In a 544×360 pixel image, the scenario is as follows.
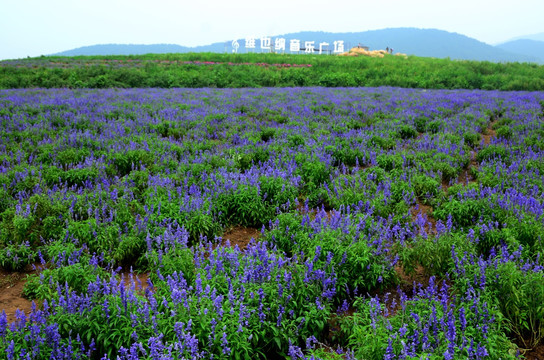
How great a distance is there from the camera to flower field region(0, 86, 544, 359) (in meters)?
3.02

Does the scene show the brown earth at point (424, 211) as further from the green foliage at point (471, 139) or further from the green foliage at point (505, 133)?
the green foliage at point (505, 133)

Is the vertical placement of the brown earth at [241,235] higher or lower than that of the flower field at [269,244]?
lower

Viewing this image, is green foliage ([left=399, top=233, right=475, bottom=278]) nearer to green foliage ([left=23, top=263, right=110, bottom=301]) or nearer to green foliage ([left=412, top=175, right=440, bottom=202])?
green foliage ([left=412, top=175, right=440, bottom=202])

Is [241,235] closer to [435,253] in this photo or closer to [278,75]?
[435,253]

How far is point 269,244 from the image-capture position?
489cm

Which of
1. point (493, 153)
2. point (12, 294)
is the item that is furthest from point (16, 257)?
point (493, 153)

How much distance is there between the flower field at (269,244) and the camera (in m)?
3.02

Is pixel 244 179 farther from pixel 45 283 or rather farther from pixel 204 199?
pixel 45 283

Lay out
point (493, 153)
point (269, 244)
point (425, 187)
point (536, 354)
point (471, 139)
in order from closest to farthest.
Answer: point (536, 354), point (269, 244), point (425, 187), point (493, 153), point (471, 139)

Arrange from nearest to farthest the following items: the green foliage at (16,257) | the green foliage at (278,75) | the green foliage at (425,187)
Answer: the green foliage at (16,257), the green foliage at (425,187), the green foliage at (278,75)

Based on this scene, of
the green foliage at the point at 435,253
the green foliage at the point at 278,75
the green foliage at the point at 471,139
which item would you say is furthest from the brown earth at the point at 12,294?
the green foliage at the point at 278,75

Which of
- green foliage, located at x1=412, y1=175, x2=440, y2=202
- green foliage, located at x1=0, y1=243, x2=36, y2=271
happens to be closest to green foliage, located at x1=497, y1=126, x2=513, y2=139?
green foliage, located at x1=412, y1=175, x2=440, y2=202

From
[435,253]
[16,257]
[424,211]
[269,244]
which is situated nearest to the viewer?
[435,253]

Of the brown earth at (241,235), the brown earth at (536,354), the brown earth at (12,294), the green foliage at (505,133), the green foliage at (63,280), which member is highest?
the green foliage at (505,133)
